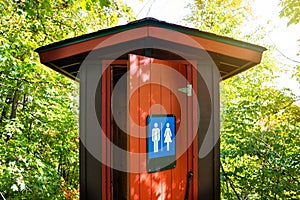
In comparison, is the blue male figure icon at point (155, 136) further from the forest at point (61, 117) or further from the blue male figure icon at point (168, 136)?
the forest at point (61, 117)

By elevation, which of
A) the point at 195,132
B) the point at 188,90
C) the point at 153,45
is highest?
the point at 153,45

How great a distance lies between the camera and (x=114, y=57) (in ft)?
9.22

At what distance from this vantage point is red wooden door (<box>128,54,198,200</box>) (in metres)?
2.29

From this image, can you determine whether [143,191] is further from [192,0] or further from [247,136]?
[192,0]

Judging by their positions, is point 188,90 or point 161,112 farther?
point 188,90

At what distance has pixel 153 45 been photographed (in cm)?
265

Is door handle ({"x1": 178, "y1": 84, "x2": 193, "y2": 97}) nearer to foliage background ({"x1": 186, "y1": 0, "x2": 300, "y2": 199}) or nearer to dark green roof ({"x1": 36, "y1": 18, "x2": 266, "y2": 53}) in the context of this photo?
dark green roof ({"x1": 36, "y1": 18, "x2": 266, "y2": 53})

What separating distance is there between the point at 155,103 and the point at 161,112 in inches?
5.3

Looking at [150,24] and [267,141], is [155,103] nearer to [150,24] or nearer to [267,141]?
[150,24]

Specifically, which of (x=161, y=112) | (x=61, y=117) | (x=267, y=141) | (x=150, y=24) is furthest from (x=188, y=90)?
(x=61, y=117)

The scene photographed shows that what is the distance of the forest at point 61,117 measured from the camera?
14.5 feet

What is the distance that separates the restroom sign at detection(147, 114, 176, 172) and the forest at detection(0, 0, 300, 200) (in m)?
1.83

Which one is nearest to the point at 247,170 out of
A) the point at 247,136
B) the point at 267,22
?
the point at 247,136

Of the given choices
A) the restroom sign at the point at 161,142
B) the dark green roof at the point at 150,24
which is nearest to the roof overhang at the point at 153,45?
the dark green roof at the point at 150,24
